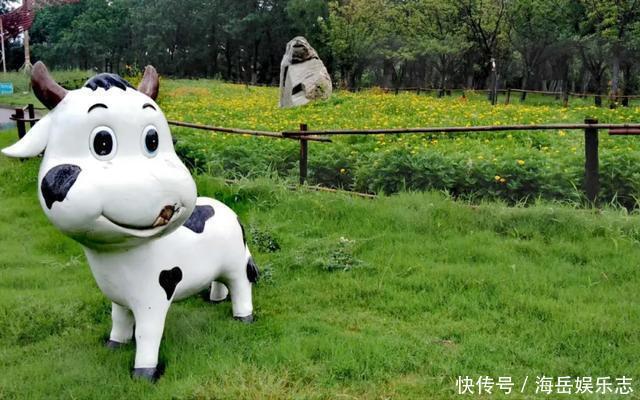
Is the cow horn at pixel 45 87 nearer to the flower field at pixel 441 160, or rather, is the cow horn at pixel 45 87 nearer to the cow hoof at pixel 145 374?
the cow hoof at pixel 145 374

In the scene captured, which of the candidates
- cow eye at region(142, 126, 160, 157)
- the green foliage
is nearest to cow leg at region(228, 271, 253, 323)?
cow eye at region(142, 126, 160, 157)

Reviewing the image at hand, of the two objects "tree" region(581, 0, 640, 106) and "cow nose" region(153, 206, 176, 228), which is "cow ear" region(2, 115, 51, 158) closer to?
"cow nose" region(153, 206, 176, 228)

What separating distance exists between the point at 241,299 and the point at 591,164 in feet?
13.1

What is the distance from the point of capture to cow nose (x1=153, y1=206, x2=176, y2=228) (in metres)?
3.03

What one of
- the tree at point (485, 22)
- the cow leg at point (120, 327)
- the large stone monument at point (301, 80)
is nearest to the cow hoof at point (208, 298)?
the cow leg at point (120, 327)

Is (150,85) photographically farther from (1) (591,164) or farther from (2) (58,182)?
(1) (591,164)

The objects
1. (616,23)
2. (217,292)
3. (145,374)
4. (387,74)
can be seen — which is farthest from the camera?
(387,74)

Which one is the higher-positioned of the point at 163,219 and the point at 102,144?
the point at 102,144

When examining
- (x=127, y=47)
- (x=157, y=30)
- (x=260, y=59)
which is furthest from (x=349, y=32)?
(x=127, y=47)

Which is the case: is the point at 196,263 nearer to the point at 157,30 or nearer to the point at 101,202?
the point at 101,202

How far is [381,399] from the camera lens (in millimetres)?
3170

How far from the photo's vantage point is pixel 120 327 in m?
3.81

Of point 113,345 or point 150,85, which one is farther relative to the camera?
point 113,345

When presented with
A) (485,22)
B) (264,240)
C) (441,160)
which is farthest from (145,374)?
(485,22)
